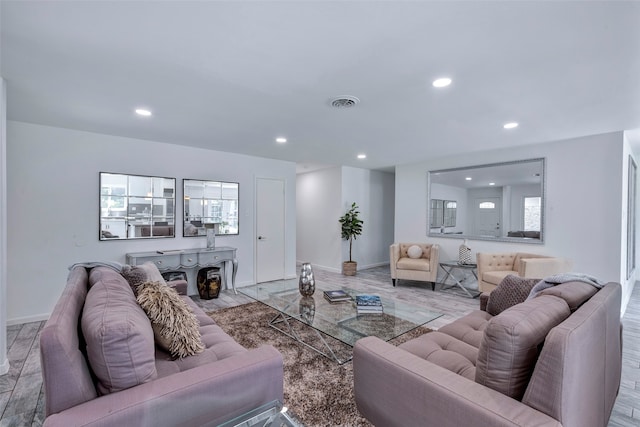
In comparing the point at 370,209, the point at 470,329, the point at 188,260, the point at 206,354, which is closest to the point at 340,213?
the point at 370,209

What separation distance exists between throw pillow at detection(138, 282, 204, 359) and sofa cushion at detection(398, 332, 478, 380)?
1.24 meters

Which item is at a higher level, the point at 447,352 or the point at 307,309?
the point at 447,352

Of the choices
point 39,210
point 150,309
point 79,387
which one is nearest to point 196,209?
point 39,210

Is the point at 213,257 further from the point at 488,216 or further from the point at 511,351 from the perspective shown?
the point at 488,216

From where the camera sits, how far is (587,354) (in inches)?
45.8

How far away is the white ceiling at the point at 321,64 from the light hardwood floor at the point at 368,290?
7.57ft

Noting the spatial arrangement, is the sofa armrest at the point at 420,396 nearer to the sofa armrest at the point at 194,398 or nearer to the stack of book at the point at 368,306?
the sofa armrest at the point at 194,398

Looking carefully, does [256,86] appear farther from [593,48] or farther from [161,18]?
[593,48]

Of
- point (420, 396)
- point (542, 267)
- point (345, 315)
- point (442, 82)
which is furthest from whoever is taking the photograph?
point (542, 267)

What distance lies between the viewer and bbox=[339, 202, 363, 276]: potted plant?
20.3 feet

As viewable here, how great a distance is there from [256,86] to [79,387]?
2179 mm

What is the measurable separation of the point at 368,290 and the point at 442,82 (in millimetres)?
3490

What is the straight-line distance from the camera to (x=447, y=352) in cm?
172

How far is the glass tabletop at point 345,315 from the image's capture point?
2277 mm
